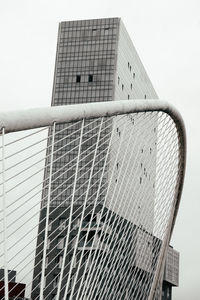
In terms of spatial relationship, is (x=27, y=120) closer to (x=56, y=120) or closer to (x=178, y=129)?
(x=56, y=120)

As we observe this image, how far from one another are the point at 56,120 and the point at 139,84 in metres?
105

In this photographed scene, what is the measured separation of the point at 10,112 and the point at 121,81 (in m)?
96.5

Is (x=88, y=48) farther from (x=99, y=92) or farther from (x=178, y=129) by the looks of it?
(x=178, y=129)

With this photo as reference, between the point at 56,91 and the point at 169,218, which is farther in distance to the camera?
the point at 56,91

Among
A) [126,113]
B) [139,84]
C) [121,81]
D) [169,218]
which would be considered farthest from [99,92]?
[126,113]

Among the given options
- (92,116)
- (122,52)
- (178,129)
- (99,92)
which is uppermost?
(122,52)

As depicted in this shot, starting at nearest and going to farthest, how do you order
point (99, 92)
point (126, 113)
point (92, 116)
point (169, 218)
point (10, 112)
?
point (10, 112) → point (92, 116) → point (126, 113) → point (169, 218) → point (99, 92)

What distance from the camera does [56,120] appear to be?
932 centimetres

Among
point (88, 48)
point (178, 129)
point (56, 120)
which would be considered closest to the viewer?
point (56, 120)

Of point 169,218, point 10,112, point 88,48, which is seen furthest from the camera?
point 88,48

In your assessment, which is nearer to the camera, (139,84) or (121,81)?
(121,81)

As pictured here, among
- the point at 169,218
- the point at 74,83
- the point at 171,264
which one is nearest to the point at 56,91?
the point at 74,83

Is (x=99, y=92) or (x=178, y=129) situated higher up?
(x=99, y=92)

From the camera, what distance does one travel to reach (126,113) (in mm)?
13727
